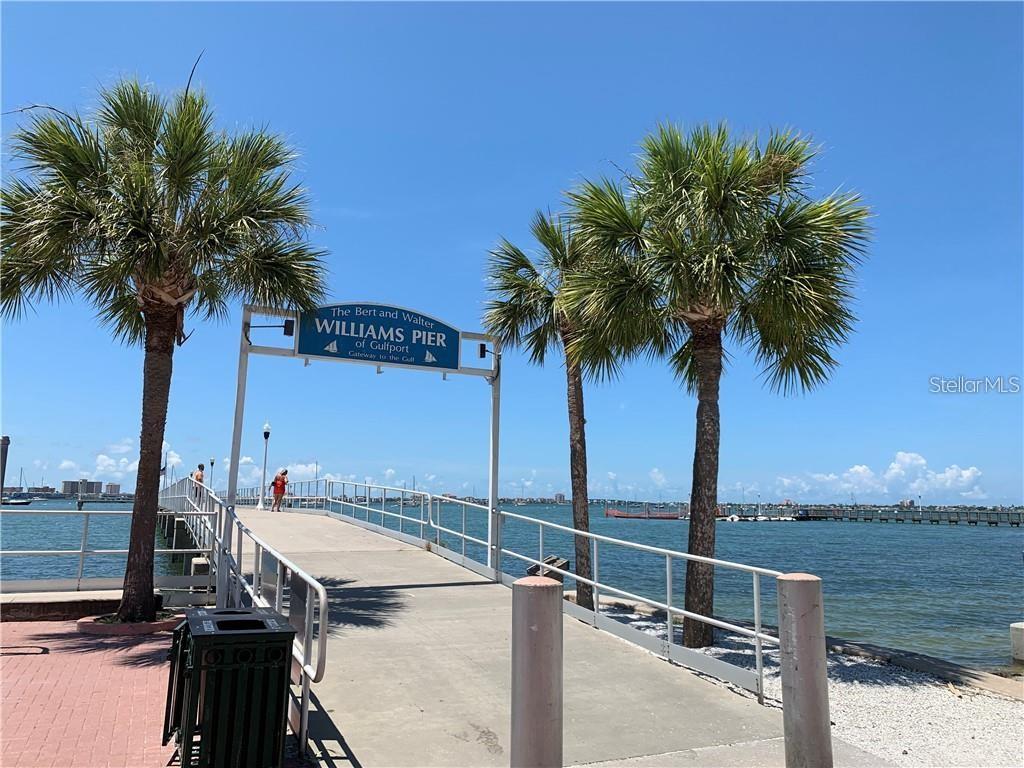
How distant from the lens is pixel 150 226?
9773 mm

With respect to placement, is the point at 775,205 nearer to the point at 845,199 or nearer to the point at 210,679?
the point at 845,199

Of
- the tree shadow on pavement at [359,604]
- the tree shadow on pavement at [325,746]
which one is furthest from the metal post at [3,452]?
the tree shadow on pavement at [325,746]

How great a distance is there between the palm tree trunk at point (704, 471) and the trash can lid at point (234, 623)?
7022 mm

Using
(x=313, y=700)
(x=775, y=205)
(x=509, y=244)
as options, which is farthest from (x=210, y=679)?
(x=509, y=244)

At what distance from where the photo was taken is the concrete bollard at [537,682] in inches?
143

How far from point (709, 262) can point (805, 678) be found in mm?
6454

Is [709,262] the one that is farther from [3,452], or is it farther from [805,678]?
[3,452]

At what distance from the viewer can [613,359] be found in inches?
488

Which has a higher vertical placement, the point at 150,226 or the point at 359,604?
the point at 150,226

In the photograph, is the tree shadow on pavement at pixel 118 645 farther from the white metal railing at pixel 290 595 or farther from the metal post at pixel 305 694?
the metal post at pixel 305 694

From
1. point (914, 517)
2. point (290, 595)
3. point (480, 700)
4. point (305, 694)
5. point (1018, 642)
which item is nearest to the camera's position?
point (305, 694)

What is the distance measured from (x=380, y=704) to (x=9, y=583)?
25.8 feet

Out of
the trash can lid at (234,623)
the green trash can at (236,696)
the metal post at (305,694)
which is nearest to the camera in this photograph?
the green trash can at (236,696)

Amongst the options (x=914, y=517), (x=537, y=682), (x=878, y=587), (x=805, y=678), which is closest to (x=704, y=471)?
(x=805, y=678)
